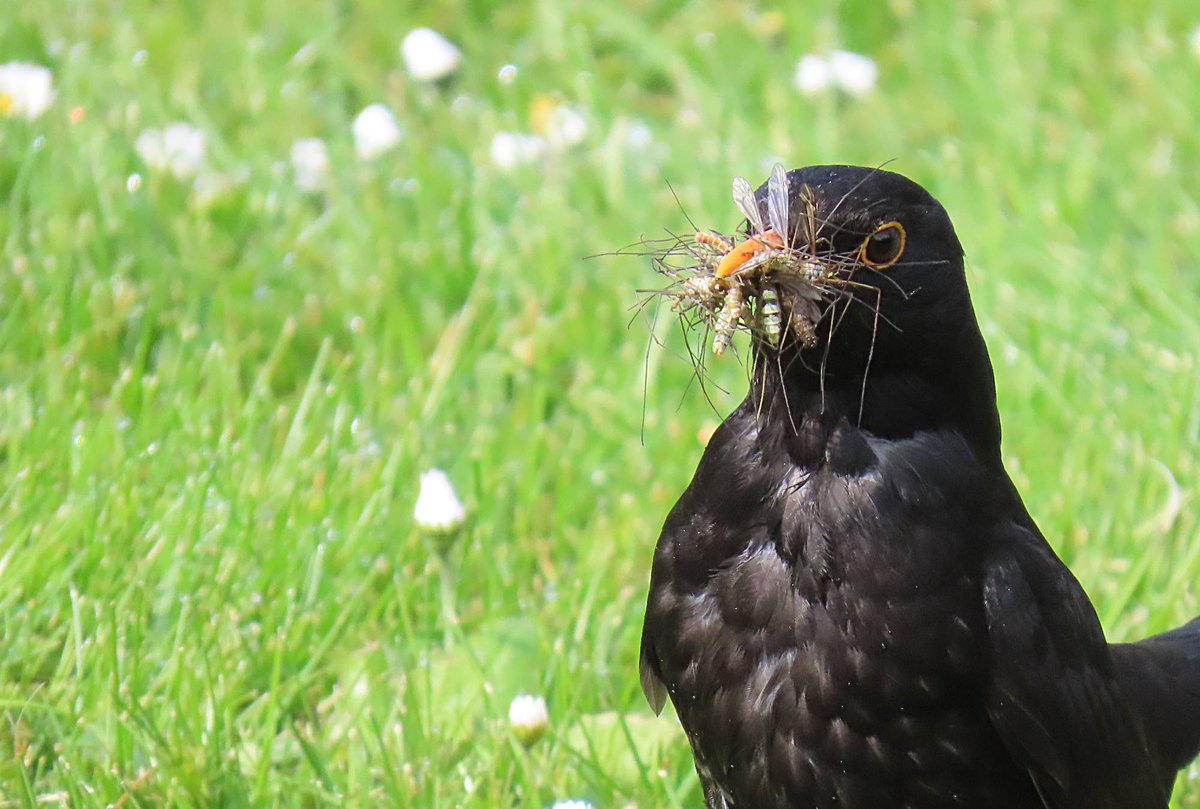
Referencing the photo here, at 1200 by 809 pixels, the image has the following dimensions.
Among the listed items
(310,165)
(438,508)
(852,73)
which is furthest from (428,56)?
(438,508)

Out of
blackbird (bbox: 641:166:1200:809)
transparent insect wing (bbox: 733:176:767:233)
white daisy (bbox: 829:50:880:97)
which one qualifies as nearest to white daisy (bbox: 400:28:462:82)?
white daisy (bbox: 829:50:880:97)

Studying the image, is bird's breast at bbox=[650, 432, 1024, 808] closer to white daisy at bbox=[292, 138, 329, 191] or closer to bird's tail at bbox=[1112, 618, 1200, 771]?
bird's tail at bbox=[1112, 618, 1200, 771]

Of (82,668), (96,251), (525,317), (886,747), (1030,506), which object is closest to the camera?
(886,747)

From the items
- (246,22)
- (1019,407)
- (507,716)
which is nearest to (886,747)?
(507,716)

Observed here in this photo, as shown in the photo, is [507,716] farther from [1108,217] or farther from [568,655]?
[1108,217]

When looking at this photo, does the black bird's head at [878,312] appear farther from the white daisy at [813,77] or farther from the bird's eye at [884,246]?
the white daisy at [813,77]

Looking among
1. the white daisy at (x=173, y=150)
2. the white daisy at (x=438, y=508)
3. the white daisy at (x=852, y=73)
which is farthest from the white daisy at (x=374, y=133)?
the white daisy at (x=438, y=508)
